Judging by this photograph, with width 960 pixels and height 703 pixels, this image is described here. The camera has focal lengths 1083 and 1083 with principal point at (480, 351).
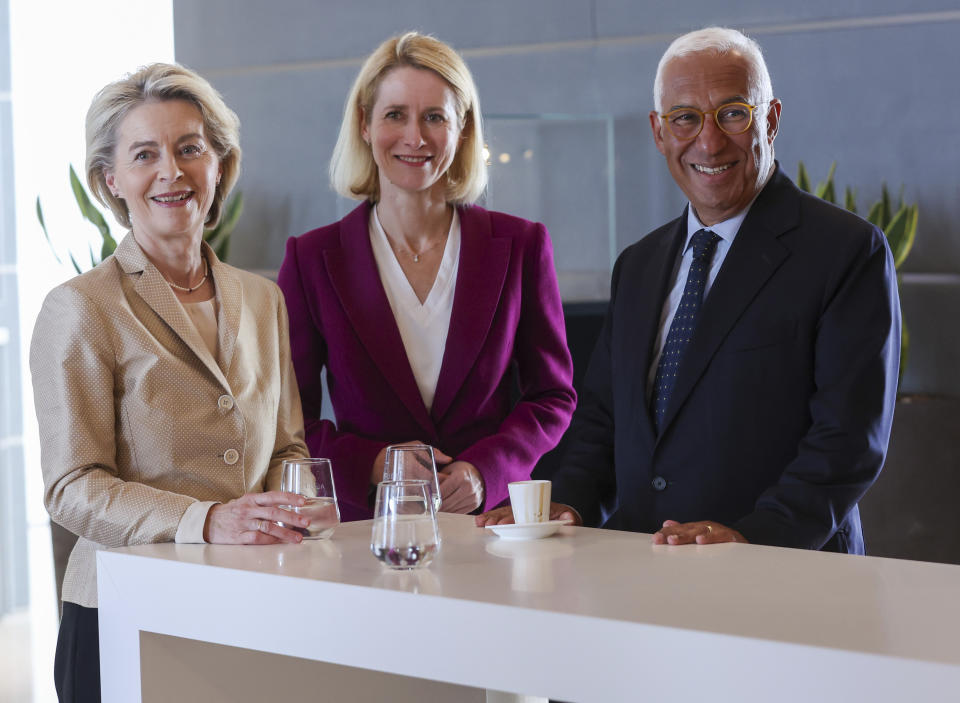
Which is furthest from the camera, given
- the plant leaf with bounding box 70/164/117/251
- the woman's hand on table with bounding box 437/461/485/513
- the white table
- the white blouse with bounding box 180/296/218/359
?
the plant leaf with bounding box 70/164/117/251

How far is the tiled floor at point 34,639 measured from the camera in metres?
4.39

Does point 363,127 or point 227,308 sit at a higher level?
point 363,127

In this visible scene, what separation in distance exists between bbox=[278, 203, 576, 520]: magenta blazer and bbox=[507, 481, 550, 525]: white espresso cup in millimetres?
687

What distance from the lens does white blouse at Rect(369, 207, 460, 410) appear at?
276 cm

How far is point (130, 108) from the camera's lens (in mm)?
2281

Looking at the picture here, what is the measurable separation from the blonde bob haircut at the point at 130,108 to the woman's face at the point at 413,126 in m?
0.44

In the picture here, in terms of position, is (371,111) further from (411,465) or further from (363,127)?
(411,465)

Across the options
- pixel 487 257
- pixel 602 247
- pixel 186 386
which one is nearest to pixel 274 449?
pixel 186 386

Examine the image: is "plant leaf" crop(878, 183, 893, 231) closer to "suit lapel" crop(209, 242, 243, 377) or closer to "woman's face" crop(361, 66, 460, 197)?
"woman's face" crop(361, 66, 460, 197)

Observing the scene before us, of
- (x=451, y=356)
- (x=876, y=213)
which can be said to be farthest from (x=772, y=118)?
(x=876, y=213)

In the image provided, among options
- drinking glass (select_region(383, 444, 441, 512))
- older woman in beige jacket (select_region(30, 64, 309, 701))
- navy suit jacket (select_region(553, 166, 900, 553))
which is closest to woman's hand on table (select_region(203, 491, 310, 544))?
older woman in beige jacket (select_region(30, 64, 309, 701))

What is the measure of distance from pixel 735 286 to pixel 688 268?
0.19 m

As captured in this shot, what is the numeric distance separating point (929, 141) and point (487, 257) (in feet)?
10.6

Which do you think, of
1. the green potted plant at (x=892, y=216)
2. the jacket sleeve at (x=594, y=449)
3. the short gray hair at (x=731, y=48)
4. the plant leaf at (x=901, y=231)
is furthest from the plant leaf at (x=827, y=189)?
the short gray hair at (x=731, y=48)
